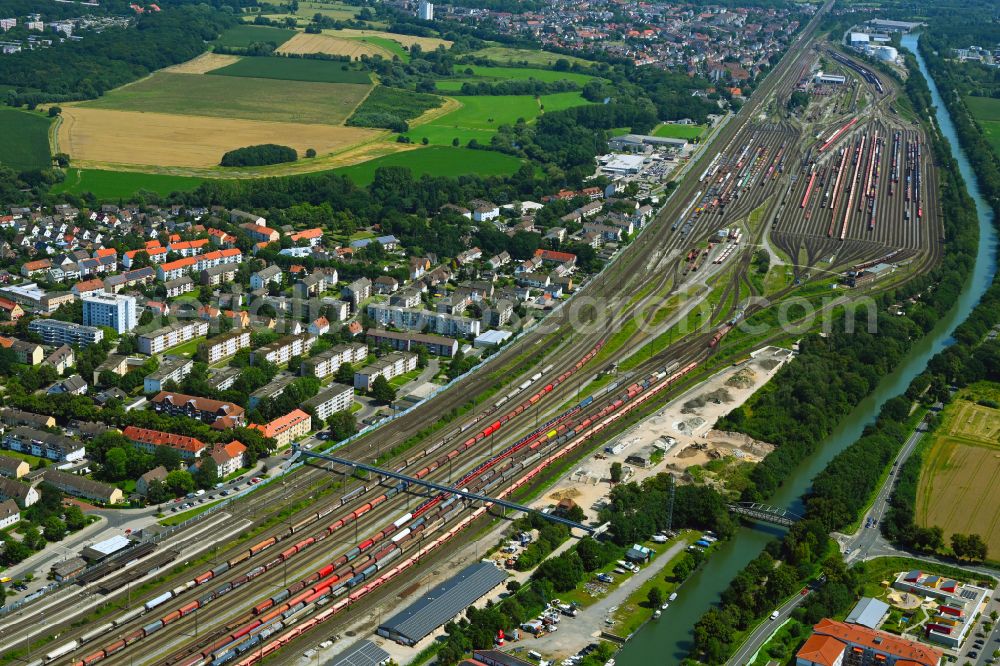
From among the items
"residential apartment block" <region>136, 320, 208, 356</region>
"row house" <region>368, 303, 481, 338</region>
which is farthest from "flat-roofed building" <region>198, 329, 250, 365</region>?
"row house" <region>368, 303, 481, 338</region>

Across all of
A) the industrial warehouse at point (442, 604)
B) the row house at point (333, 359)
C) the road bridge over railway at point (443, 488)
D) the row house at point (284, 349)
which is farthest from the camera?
the row house at point (284, 349)

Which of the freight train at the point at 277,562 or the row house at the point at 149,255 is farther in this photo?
Answer: the row house at the point at 149,255

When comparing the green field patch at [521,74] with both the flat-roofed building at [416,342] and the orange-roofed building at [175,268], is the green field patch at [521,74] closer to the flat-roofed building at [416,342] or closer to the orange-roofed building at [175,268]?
the orange-roofed building at [175,268]

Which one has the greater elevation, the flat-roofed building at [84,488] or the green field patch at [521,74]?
the green field patch at [521,74]

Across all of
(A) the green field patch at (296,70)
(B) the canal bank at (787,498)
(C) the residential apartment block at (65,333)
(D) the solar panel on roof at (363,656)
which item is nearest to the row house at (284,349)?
(C) the residential apartment block at (65,333)

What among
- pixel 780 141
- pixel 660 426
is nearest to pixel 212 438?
pixel 660 426

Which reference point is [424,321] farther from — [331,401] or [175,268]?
[175,268]

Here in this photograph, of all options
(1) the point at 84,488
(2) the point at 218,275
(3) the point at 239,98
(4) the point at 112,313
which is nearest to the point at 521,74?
(3) the point at 239,98

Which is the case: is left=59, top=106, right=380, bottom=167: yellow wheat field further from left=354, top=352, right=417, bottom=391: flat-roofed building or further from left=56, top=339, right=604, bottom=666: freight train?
left=56, top=339, right=604, bottom=666: freight train
